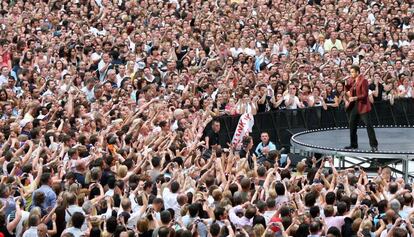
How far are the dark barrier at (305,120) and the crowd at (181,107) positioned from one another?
252mm

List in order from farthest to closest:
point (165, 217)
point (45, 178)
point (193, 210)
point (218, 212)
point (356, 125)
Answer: point (356, 125)
point (45, 178)
point (193, 210)
point (218, 212)
point (165, 217)

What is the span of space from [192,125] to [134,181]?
5888 mm

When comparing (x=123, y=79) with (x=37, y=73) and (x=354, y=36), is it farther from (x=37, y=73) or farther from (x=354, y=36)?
(x=354, y=36)

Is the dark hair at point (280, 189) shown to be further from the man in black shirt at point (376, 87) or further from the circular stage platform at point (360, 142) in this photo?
the man in black shirt at point (376, 87)

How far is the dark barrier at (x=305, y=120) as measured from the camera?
27094 millimetres

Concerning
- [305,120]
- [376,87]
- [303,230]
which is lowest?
[303,230]

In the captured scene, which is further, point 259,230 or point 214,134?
point 214,134

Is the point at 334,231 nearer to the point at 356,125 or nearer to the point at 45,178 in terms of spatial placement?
the point at 45,178

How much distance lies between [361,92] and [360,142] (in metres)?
3.08

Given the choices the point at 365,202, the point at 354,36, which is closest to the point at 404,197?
the point at 365,202

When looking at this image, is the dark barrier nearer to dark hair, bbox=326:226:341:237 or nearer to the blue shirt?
the blue shirt

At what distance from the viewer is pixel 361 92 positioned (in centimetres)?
2417

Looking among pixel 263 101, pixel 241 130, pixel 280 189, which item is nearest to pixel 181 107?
pixel 241 130

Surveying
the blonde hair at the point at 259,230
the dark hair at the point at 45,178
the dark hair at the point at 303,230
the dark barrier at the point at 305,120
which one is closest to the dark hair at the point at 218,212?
the blonde hair at the point at 259,230
